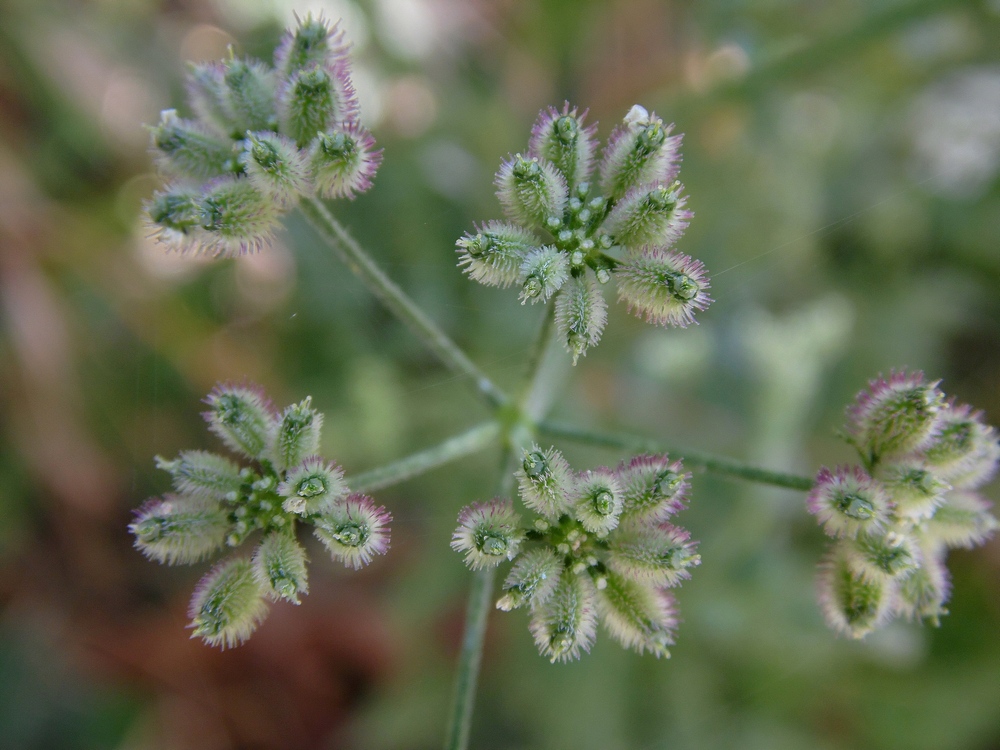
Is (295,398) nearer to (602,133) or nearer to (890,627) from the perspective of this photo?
(602,133)

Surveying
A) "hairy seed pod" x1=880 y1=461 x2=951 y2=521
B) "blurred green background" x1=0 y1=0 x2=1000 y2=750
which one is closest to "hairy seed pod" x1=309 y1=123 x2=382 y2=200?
"hairy seed pod" x1=880 y1=461 x2=951 y2=521

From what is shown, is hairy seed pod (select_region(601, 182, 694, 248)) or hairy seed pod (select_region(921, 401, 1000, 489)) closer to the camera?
hairy seed pod (select_region(601, 182, 694, 248))

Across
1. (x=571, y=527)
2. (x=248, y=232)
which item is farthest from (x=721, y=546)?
(x=248, y=232)

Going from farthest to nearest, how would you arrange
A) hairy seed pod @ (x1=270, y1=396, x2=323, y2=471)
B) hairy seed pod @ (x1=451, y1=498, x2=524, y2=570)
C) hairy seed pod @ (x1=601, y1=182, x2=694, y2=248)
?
hairy seed pod @ (x1=270, y1=396, x2=323, y2=471), hairy seed pod @ (x1=601, y1=182, x2=694, y2=248), hairy seed pod @ (x1=451, y1=498, x2=524, y2=570)

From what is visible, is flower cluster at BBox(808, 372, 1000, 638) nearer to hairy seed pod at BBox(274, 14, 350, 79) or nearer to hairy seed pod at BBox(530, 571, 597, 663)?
hairy seed pod at BBox(530, 571, 597, 663)

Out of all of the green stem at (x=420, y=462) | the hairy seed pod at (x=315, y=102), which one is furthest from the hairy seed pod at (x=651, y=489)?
the hairy seed pod at (x=315, y=102)

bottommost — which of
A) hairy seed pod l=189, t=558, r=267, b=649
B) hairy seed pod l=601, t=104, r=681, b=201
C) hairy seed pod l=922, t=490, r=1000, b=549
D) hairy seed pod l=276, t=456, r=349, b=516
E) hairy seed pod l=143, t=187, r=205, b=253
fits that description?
hairy seed pod l=189, t=558, r=267, b=649

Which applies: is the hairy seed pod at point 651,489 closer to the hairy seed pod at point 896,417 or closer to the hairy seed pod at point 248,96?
the hairy seed pod at point 896,417
